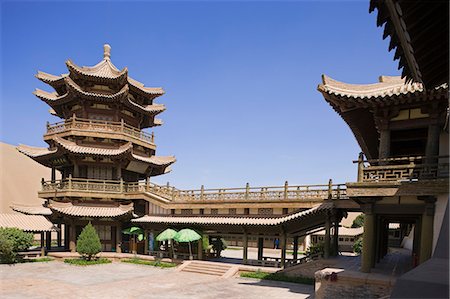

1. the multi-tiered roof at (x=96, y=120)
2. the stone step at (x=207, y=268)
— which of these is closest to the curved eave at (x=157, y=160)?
the multi-tiered roof at (x=96, y=120)

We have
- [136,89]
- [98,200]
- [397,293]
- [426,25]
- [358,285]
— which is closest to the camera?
[397,293]

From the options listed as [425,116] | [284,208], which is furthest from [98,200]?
[425,116]

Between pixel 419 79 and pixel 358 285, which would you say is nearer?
pixel 419 79

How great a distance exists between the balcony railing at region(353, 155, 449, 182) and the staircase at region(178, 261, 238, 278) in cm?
1201

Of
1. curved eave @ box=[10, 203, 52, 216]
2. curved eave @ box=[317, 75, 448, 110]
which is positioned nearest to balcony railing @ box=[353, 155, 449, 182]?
curved eave @ box=[317, 75, 448, 110]

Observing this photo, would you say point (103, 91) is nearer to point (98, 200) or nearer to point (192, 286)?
point (98, 200)

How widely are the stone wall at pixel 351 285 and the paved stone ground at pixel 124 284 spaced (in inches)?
115

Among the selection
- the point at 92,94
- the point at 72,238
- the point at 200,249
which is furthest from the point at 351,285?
the point at 92,94

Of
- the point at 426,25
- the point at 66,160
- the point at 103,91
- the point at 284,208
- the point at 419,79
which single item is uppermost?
the point at 103,91

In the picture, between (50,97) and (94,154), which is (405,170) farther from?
(50,97)

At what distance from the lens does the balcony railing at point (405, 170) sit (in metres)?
10.8

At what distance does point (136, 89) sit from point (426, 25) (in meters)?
27.3

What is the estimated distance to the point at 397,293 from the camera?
4207mm

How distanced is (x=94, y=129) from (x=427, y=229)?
25.2 metres
